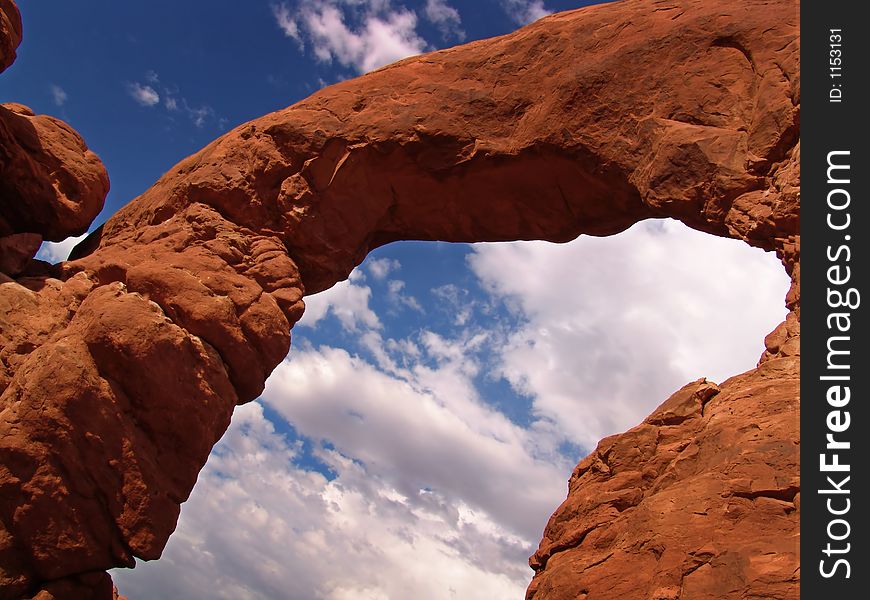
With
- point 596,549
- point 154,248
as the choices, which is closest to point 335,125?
point 154,248

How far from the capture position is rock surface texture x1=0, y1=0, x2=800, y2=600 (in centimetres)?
757

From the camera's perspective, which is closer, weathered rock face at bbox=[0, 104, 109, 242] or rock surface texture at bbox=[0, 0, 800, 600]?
rock surface texture at bbox=[0, 0, 800, 600]

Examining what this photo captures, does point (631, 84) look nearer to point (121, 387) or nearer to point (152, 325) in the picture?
point (152, 325)

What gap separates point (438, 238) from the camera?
14.9 meters

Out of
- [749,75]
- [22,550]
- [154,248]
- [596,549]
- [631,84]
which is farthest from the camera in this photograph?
[154,248]

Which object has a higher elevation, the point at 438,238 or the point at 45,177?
the point at 438,238

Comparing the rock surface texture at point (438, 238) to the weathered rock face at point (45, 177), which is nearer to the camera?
the rock surface texture at point (438, 238)

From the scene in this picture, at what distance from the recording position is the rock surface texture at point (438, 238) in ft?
24.8

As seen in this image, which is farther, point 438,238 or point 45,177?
point 438,238

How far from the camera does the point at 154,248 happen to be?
1274cm

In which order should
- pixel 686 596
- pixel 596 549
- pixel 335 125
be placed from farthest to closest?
pixel 335 125
pixel 596 549
pixel 686 596
